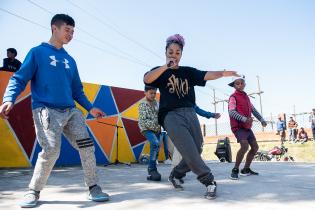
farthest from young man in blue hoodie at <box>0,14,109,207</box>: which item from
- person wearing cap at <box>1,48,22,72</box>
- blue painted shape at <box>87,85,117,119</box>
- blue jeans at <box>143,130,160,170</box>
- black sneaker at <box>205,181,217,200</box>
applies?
blue painted shape at <box>87,85,117,119</box>

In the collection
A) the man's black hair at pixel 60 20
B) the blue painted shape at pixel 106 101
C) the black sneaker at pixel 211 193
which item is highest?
the man's black hair at pixel 60 20

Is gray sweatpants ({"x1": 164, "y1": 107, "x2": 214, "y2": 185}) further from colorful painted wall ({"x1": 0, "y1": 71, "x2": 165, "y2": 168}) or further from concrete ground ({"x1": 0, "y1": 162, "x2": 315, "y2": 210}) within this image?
colorful painted wall ({"x1": 0, "y1": 71, "x2": 165, "y2": 168})

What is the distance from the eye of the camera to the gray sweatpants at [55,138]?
3217mm

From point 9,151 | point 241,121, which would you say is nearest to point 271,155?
point 241,121

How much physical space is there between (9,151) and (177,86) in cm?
482

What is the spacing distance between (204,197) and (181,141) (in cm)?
61

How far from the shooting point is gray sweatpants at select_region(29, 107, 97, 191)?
10.6 ft

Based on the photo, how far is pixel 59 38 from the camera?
3.54 metres

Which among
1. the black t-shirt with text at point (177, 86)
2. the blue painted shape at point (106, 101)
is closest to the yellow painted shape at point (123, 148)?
the blue painted shape at point (106, 101)

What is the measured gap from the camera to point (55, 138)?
3221mm

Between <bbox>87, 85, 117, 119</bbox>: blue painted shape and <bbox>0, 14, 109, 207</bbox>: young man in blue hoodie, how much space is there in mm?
5066

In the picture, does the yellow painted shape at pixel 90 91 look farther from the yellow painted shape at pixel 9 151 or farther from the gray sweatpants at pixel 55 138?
the gray sweatpants at pixel 55 138

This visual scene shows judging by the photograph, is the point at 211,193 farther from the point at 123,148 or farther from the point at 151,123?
the point at 123,148

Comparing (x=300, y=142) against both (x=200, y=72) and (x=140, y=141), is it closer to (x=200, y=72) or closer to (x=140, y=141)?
(x=140, y=141)
